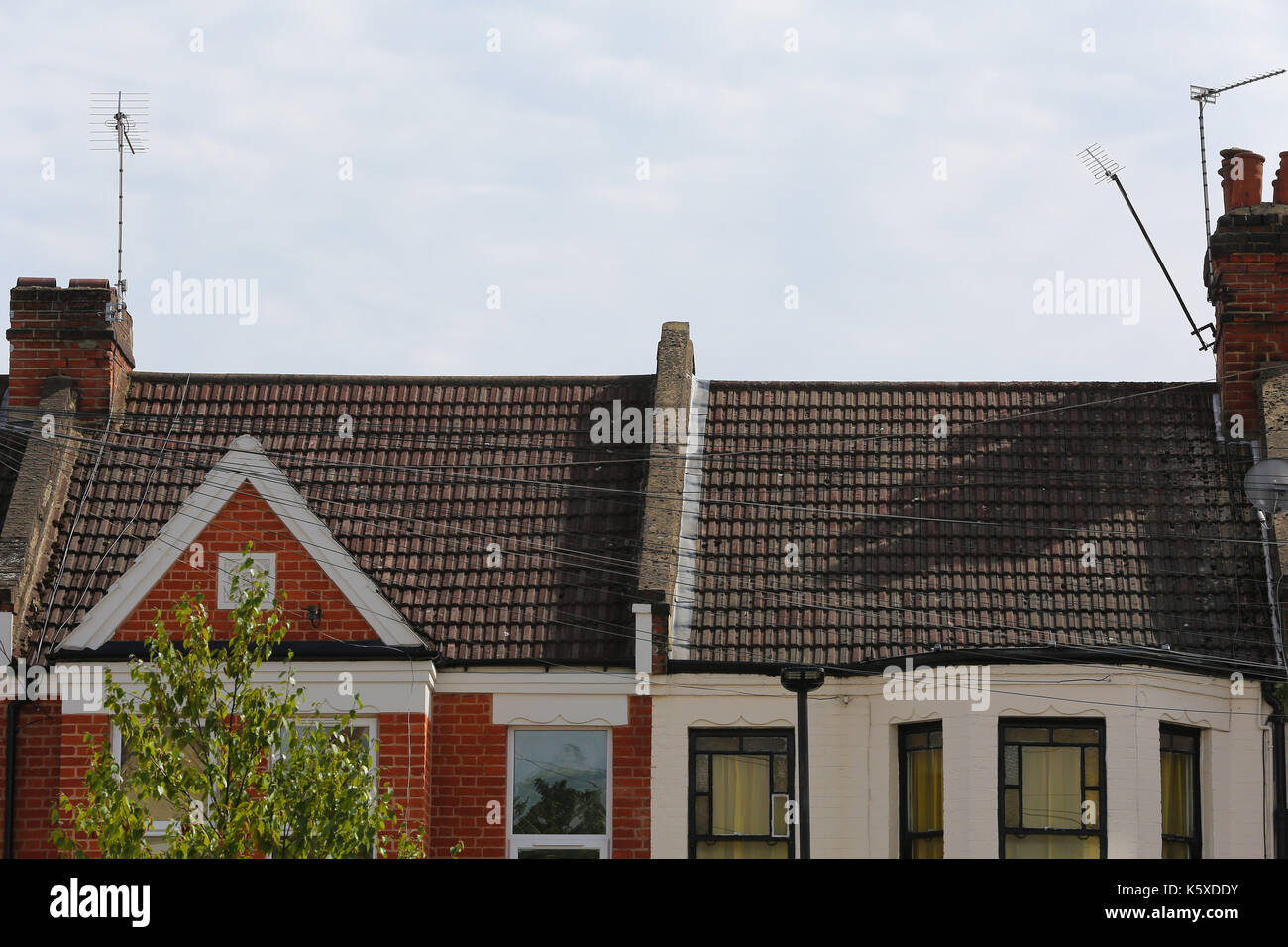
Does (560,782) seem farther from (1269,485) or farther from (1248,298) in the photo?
(1248,298)

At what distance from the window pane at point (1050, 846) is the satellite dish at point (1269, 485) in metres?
4.72

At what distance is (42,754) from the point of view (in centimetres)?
1919

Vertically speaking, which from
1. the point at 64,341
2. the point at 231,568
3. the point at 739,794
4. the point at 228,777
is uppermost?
the point at 64,341

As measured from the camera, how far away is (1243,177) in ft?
75.5

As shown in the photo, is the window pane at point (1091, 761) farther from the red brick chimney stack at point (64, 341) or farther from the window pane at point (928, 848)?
the red brick chimney stack at point (64, 341)

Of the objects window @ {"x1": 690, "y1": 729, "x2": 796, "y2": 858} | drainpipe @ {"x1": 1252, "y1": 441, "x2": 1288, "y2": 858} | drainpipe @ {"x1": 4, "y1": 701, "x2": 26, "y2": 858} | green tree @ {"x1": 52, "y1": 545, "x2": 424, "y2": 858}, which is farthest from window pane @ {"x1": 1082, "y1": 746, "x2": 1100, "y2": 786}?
drainpipe @ {"x1": 4, "y1": 701, "x2": 26, "y2": 858}

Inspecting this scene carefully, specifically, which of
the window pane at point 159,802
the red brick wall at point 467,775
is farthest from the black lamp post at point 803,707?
the window pane at point 159,802

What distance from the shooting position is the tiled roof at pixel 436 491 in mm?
19969

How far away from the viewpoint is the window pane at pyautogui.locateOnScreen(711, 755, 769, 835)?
1905 centimetres

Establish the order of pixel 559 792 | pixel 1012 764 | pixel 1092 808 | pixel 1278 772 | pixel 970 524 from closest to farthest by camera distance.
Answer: pixel 1092 808
pixel 1012 764
pixel 1278 772
pixel 559 792
pixel 970 524

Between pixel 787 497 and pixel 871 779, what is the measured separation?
3.82 meters

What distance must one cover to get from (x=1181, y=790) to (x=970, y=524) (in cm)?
384

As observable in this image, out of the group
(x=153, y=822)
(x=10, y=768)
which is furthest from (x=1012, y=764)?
(x=10, y=768)
